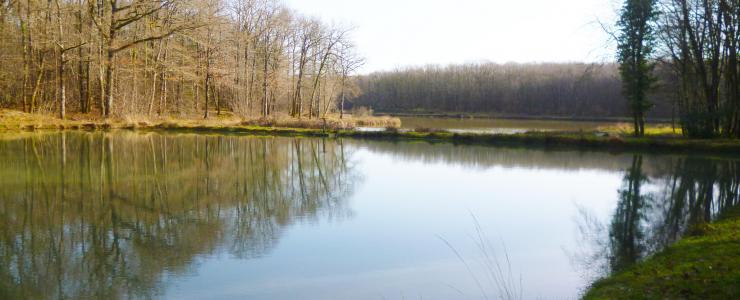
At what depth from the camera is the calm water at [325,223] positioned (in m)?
6.60

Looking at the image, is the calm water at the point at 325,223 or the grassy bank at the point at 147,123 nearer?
the calm water at the point at 325,223

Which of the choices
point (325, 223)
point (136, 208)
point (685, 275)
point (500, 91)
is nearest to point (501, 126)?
point (325, 223)

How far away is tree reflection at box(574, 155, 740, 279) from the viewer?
316 inches

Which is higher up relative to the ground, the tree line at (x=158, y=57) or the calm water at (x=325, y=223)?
the tree line at (x=158, y=57)

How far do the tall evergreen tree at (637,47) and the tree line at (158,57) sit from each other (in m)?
20.4

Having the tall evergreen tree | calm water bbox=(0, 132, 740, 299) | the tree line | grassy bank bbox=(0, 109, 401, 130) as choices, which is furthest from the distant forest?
calm water bbox=(0, 132, 740, 299)

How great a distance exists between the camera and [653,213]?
11.0 m

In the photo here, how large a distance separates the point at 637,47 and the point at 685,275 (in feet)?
78.5

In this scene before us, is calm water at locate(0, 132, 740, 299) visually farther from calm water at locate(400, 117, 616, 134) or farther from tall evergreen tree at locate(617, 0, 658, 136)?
calm water at locate(400, 117, 616, 134)

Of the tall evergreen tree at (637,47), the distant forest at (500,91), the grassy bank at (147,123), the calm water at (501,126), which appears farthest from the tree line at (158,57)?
the distant forest at (500,91)

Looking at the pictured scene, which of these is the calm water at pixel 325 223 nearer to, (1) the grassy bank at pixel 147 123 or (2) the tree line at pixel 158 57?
(1) the grassy bank at pixel 147 123

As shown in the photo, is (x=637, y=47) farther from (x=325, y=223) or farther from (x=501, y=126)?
(x=325, y=223)

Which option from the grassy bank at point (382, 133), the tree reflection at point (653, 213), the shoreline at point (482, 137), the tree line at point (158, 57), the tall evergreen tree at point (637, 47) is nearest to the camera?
the tree reflection at point (653, 213)

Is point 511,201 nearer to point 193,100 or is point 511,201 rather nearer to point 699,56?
point 699,56
